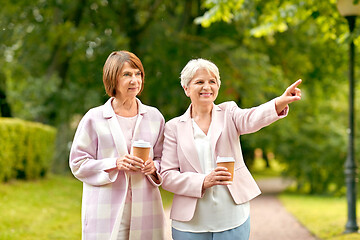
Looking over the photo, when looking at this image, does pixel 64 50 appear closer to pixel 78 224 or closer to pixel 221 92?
pixel 221 92

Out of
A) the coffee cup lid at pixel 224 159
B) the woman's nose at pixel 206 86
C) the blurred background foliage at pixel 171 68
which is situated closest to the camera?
the coffee cup lid at pixel 224 159

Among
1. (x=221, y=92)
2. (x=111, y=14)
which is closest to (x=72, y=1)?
(x=111, y=14)

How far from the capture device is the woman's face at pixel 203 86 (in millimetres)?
3471

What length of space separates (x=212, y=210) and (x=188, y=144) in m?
0.47

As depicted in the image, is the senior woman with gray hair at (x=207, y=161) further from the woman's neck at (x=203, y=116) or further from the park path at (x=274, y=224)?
the park path at (x=274, y=224)

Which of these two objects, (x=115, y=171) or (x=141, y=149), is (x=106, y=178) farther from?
(x=141, y=149)

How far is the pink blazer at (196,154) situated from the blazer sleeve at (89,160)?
1.27 feet

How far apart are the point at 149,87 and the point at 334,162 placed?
7.11 m

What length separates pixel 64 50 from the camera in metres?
17.8

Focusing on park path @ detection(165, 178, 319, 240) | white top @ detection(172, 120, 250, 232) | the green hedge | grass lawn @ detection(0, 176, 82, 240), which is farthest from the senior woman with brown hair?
the green hedge

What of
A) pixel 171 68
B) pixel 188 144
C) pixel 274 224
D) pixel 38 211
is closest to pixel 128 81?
pixel 188 144

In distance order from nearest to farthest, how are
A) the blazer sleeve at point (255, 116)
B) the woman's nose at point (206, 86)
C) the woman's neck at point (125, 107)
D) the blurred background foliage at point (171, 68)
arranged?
the blazer sleeve at point (255, 116), the woman's nose at point (206, 86), the woman's neck at point (125, 107), the blurred background foliage at point (171, 68)

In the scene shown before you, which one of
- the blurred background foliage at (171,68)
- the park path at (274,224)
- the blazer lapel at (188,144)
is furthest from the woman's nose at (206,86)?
the blurred background foliage at (171,68)

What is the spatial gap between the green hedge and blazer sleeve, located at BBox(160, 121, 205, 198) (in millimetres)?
8834
